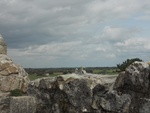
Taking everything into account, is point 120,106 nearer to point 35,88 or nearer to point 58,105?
point 58,105

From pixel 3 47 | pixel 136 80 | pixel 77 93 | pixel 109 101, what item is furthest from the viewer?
pixel 3 47

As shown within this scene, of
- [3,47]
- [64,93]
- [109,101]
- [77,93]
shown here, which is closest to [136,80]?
[109,101]

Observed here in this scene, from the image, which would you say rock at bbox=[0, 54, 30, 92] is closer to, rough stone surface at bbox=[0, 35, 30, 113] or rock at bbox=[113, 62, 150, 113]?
rough stone surface at bbox=[0, 35, 30, 113]

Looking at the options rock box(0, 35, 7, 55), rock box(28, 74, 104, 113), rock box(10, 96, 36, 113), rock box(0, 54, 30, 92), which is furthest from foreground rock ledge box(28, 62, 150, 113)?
rock box(0, 35, 7, 55)

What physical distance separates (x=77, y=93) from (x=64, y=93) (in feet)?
1.91

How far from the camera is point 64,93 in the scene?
11.2 meters

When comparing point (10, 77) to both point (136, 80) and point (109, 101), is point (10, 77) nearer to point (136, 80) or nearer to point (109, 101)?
point (109, 101)

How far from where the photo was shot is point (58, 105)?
11.4 m

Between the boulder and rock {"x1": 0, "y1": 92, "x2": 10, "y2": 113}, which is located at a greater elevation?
the boulder

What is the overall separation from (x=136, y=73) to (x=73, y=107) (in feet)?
8.37

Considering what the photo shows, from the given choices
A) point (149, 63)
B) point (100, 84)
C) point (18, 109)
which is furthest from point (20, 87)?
point (149, 63)

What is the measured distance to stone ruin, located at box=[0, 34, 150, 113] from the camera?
9.62 metres

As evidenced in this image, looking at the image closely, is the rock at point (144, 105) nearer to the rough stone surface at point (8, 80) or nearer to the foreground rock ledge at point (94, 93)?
the foreground rock ledge at point (94, 93)

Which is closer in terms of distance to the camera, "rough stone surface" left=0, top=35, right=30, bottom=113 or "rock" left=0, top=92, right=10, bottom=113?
"rock" left=0, top=92, right=10, bottom=113
